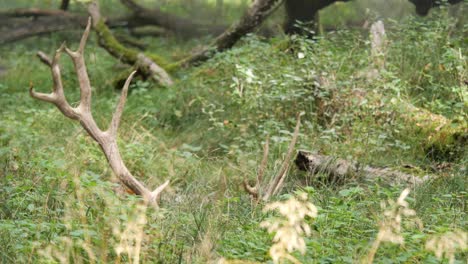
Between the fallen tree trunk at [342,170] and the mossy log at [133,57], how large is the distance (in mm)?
3690

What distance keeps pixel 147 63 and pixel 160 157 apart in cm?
308

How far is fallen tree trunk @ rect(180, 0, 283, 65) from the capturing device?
9.46 meters

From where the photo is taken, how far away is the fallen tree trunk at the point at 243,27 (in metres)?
9.46

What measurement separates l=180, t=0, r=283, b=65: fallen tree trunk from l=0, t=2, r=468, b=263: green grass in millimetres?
319

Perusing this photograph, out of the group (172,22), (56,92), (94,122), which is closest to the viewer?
(56,92)

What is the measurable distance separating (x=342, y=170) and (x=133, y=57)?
4974 mm

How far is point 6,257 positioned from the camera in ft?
13.2

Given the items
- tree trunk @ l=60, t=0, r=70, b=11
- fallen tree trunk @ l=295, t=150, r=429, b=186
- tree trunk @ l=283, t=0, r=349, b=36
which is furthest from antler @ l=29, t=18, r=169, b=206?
tree trunk @ l=60, t=0, r=70, b=11

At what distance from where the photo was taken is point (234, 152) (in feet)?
22.6

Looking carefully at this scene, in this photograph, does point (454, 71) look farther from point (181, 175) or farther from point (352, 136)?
point (181, 175)

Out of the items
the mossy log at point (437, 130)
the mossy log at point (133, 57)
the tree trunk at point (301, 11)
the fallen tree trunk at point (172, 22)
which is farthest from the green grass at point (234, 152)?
the fallen tree trunk at point (172, 22)

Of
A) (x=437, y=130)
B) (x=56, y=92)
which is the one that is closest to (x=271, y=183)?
(x=56, y=92)

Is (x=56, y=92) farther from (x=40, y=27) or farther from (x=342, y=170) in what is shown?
(x=40, y=27)

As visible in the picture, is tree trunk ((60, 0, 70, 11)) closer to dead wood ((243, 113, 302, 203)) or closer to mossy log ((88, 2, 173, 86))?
mossy log ((88, 2, 173, 86))
